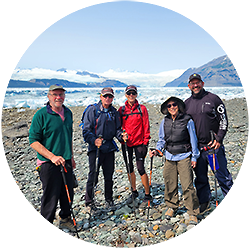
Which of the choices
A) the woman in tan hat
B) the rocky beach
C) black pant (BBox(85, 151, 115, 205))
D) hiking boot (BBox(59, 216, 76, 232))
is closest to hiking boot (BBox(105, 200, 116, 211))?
the rocky beach

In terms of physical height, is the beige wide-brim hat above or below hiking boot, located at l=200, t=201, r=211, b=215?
above

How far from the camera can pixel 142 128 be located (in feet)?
16.2

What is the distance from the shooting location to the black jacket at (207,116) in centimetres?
419

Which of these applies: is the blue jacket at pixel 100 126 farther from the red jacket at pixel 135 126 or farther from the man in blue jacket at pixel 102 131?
the red jacket at pixel 135 126

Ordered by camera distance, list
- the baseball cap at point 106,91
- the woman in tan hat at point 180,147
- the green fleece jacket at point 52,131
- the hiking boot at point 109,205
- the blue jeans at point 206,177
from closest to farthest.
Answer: the green fleece jacket at point 52,131 < the woman in tan hat at point 180,147 < the blue jeans at point 206,177 < the baseball cap at point 106,91 < the hiking boot at point 109,205

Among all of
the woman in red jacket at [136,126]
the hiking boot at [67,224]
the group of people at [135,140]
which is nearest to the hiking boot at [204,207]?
the group of people at [135,140]

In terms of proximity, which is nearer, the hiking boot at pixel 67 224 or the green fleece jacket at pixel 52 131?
the green fleece jacket at pixel 52 131

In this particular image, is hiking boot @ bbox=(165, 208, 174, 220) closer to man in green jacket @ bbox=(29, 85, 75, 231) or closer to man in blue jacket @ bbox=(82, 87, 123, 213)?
man in blue jacket @ bbox=(82, 87, 123, 213)

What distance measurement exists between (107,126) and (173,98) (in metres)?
1.55

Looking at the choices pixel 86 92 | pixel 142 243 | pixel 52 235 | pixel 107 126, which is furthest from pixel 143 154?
pixel 86 92

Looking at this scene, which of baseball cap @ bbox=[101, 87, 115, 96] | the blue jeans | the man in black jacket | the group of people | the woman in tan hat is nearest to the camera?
the group of people

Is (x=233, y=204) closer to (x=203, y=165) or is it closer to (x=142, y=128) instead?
(x=203, y=165)

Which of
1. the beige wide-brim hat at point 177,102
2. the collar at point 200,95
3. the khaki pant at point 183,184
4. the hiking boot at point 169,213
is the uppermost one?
the collar at point 200,95

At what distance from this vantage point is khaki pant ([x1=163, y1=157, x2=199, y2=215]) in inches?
164
